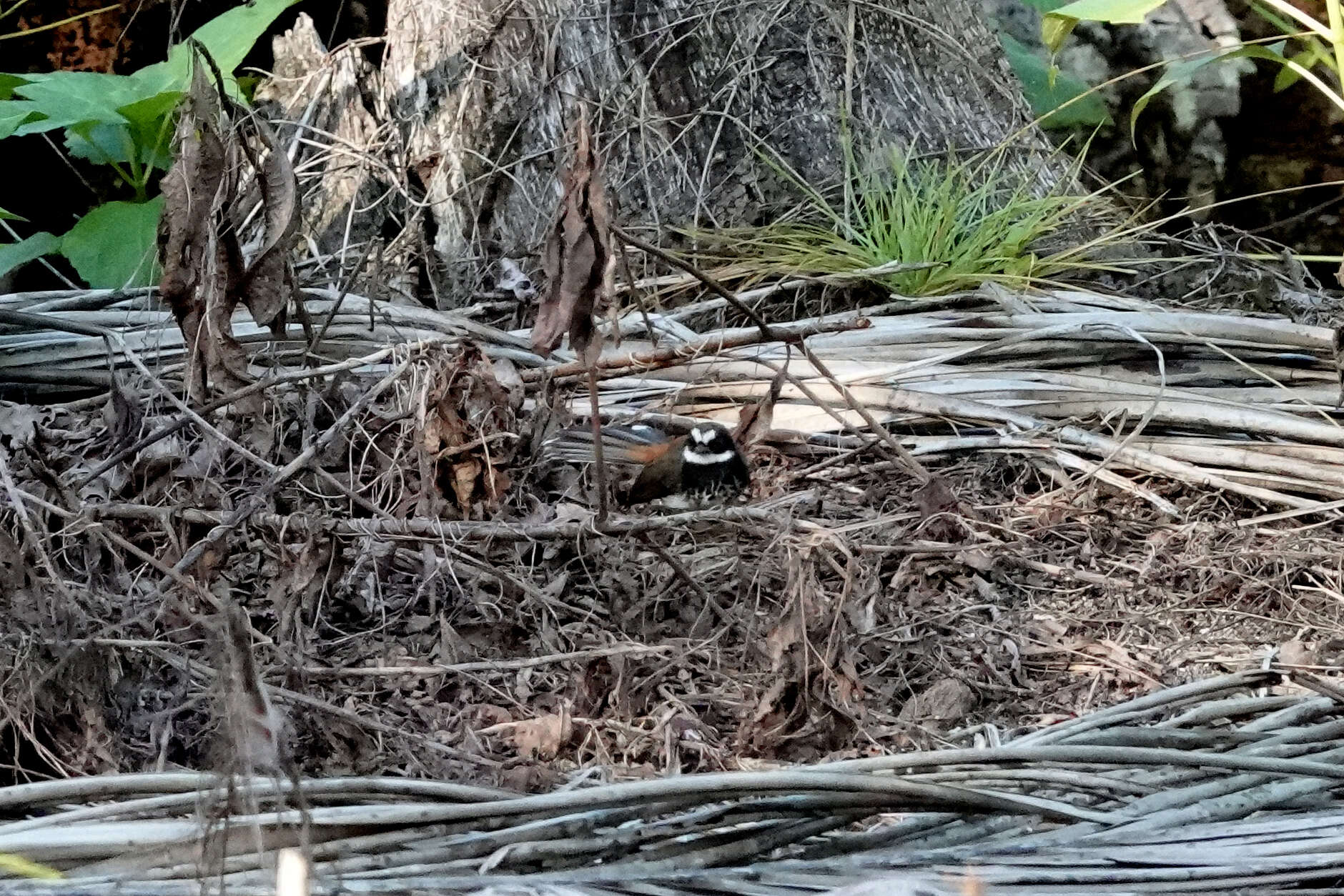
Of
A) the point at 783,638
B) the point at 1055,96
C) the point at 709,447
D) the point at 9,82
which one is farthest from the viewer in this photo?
the point at 1055,96

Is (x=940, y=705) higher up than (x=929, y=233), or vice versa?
(x=929, y=233)

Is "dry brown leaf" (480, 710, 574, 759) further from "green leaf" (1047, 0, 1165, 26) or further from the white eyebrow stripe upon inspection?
"green leaf" (1047, 0, 1165, 26)

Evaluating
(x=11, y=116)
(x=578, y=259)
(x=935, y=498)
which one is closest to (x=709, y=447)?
(x=935, y=498)

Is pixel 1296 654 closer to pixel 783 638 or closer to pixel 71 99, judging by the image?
pixel 783 638

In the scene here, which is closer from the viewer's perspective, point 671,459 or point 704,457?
point 704,457

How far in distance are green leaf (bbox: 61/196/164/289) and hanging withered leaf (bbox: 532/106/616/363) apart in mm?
2602

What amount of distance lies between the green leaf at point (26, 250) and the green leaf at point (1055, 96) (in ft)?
13.0

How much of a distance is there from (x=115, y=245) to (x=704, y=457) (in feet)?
7.23

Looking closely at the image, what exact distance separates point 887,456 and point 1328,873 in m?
2.04

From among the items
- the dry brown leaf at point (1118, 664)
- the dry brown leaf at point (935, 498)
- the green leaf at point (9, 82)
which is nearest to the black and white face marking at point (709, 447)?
the dry brown leaf at point (935, 498)

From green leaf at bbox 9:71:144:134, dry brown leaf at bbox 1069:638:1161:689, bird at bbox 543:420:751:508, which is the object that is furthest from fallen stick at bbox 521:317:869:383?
green leaf at bbox 9:71:144:134

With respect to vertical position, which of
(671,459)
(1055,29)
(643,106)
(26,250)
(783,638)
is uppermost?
(1055,29)

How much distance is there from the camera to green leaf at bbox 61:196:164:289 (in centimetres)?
444

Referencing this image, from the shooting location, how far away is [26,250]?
4582 millimetres
